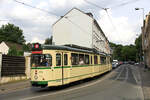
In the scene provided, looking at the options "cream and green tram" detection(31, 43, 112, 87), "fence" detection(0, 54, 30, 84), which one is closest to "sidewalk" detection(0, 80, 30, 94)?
"fence" detection(0, 54, 30, 84)

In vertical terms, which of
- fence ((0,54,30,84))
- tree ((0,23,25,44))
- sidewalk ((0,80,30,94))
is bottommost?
sidewalk ((0,80,30,94))

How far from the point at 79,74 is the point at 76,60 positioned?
1.17 m

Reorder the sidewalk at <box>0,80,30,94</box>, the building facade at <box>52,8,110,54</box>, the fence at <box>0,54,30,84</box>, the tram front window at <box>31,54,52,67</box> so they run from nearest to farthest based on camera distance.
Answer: the tram front window at <box>31,54,52,67</box> → the sidewalk at <box>0,80,30,94</box> → the fence at <box>0,54,30,84</box> → the building facade at <box>52,8,110,54</box>

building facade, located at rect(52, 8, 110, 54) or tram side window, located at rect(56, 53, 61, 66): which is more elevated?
building facade, located at rect(52, 8, 110, 54)

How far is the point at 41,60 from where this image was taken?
1035 centimetres

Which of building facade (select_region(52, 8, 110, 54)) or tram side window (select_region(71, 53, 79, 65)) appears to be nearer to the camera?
tram side window (select_region(71, 53, 79, 65))

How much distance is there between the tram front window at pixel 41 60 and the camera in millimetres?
10297

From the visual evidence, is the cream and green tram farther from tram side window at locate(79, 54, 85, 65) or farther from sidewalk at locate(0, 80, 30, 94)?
sidewalk at locate(0, 80, 30, 94)

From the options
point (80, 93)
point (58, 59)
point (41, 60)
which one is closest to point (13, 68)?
point (41, 60)

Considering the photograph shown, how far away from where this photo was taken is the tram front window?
10297mm

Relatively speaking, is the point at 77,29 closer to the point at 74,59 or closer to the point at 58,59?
the point at 74,59

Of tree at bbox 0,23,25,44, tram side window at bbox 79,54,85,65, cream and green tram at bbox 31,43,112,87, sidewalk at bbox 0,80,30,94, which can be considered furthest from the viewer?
tree at bbox 0,23,25,44

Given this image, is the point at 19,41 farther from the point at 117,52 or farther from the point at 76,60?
the point at 117,52

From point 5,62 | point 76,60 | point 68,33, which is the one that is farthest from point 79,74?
point 68,33
